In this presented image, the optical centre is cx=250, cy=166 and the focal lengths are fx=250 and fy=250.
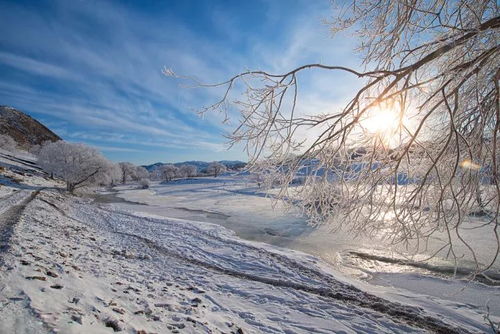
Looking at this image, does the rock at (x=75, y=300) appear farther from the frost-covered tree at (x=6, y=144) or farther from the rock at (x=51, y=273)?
the frost-covered tree at (x=6, y=144)

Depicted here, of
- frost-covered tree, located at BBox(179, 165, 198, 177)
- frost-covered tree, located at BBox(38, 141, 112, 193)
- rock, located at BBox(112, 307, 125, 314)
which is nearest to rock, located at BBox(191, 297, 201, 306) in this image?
rock, located at BBox(112, 307, 125, 314)

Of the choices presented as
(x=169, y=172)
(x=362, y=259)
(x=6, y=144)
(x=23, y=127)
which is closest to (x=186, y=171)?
(x=169, y=172)

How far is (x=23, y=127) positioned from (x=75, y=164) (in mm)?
121370

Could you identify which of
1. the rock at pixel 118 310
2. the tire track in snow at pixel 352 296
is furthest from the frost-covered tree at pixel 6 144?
the rock at pixel 118 310

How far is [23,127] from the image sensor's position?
116m

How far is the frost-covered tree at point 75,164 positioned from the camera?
29984 millimetres

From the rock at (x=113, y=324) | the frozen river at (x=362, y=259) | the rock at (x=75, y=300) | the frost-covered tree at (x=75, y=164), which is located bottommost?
the frozen river at (x=362, y=259)

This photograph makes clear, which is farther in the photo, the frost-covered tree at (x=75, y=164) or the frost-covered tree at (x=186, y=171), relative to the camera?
the frost-covered tree at (x=186, y=171)

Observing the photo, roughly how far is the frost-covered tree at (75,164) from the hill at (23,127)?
9327cm

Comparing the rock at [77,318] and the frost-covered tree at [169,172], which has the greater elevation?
the frost-covered tree at [169,172]

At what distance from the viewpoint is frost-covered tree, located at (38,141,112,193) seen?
29984 mm

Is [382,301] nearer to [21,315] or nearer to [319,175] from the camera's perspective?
[319,175]

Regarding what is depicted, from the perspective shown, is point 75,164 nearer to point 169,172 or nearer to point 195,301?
point 195,301

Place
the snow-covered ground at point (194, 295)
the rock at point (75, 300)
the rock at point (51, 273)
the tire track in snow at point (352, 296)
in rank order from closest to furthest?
the snow-covered ground at point (194, 295), the rock at point (75, 300), the rock at point (51, 273), the tire track in snow at point (352, 296)
